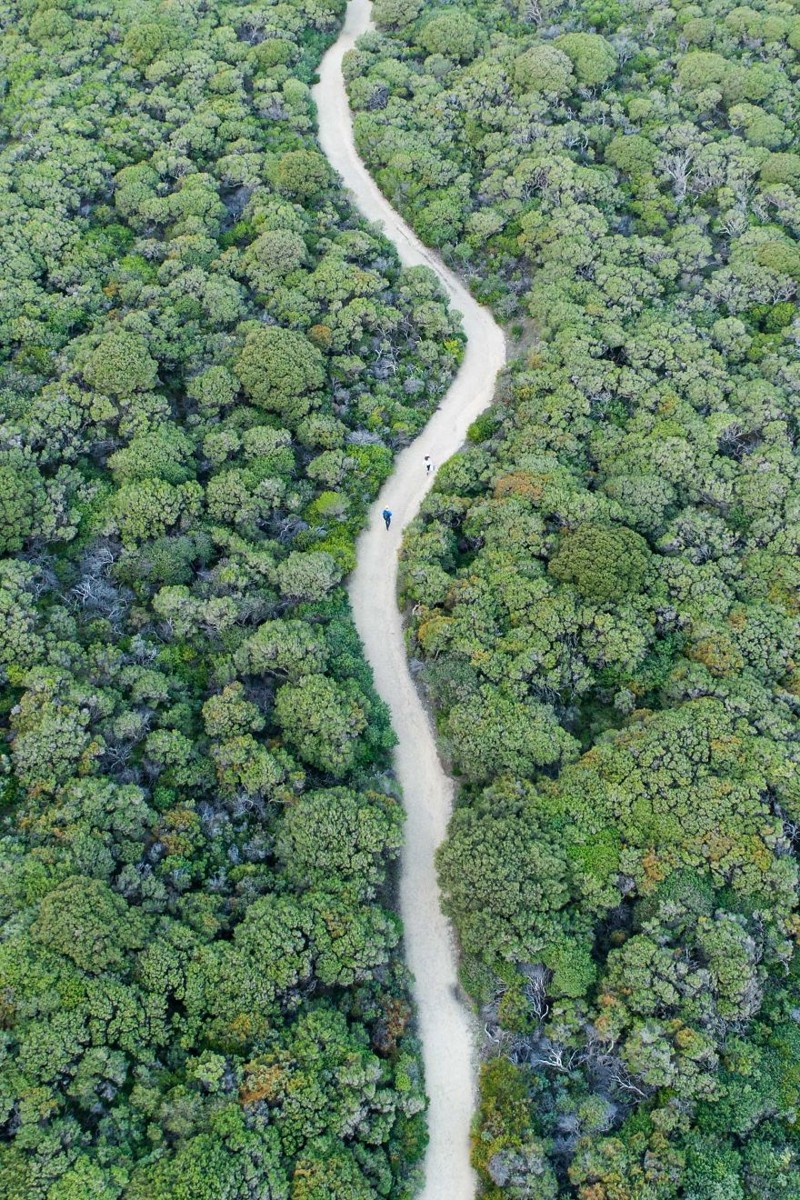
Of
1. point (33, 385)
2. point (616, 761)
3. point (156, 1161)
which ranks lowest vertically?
point (156, 1161)

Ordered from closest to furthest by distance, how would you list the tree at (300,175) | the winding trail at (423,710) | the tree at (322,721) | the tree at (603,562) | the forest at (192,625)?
1. the forest at (192,625)
2. the winding trail at (423,710)
3. the tree at (322,721)
4. the tree at (603,562)
5. the tree at (300,175)

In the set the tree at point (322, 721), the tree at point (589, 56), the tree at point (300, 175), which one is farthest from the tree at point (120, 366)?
the tree at point (589, 56)

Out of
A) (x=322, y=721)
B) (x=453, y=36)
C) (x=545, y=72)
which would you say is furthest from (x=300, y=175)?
(x=322, y=721)

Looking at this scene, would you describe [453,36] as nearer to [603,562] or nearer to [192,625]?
[603,562]

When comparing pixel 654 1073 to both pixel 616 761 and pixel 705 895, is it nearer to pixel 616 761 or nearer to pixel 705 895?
pixel 705 895

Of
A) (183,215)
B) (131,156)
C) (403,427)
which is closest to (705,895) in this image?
(403,427)

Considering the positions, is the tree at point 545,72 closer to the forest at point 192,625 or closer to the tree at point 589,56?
the tree at point 589,56

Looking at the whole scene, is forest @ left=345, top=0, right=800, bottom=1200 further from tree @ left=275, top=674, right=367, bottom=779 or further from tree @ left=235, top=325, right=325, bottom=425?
tree @ left=235, top=325, right=325, bottom=425
